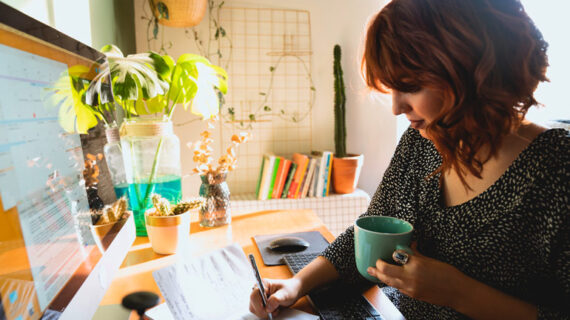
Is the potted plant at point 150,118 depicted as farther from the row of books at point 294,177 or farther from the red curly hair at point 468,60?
the row of books at point 294,177

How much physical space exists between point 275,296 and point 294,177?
4.81ft

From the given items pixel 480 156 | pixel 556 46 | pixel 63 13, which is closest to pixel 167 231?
pixel 63 13

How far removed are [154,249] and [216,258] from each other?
0.21m

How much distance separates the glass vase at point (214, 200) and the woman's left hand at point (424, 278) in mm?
650

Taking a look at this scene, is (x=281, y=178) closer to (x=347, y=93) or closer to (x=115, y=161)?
(x=347, y=93)

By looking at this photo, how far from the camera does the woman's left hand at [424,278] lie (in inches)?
22.5

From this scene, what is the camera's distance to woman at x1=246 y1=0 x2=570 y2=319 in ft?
1.89

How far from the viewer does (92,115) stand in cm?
52

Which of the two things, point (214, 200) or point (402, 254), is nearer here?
point (402, 254)

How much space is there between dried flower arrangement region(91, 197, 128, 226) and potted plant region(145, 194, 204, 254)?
8.5 inches

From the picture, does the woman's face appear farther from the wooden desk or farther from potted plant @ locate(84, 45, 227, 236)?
potted plant @ locate(84, 45, 227, 236)

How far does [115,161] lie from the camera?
2.13 ft

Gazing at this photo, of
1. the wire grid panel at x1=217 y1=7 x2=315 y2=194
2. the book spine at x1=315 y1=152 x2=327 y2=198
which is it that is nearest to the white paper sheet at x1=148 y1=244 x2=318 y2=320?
the book spine at x1=315 y1=152 x2=327 y2=198

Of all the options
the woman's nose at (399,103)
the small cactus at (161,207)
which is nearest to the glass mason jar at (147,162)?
the small cactus at (161,207)
